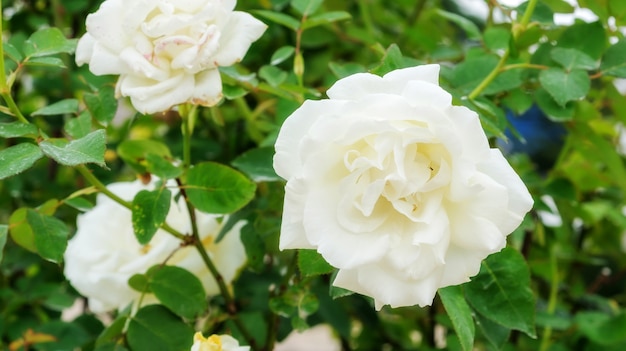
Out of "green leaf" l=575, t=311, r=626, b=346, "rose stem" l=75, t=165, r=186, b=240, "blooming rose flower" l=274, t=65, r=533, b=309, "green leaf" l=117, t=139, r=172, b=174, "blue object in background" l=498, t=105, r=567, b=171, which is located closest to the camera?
"blooming rose flower" l=274, t=65, r=533, b=309

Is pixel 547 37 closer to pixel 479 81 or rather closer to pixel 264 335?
pixel 479 81

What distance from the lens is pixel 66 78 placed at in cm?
96

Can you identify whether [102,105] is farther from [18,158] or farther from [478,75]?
[478,75]

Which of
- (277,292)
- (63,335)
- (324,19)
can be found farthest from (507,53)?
(63,335)

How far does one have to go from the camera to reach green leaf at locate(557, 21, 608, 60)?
0.64 meters

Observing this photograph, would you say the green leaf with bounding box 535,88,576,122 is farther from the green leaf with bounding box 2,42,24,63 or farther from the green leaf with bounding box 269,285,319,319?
the green leaf with bounding box 2,42,24,63

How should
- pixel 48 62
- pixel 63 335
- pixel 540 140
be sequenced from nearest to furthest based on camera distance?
1. pixel 48 62
2. pixel 63 335
3. pixel 540 140

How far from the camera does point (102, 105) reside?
1.86ft

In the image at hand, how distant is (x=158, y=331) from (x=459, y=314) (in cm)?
23

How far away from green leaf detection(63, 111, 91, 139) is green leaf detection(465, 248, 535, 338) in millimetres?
279

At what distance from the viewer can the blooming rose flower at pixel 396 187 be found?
401 millimetres

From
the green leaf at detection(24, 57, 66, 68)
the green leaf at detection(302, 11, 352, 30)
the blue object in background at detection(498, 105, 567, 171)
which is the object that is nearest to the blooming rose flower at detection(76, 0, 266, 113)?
the green leaf at detection(24, 57, 66, 68)

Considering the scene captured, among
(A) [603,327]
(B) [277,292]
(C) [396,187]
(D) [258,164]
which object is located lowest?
(A) [603,327]

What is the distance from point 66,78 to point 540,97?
575mm
